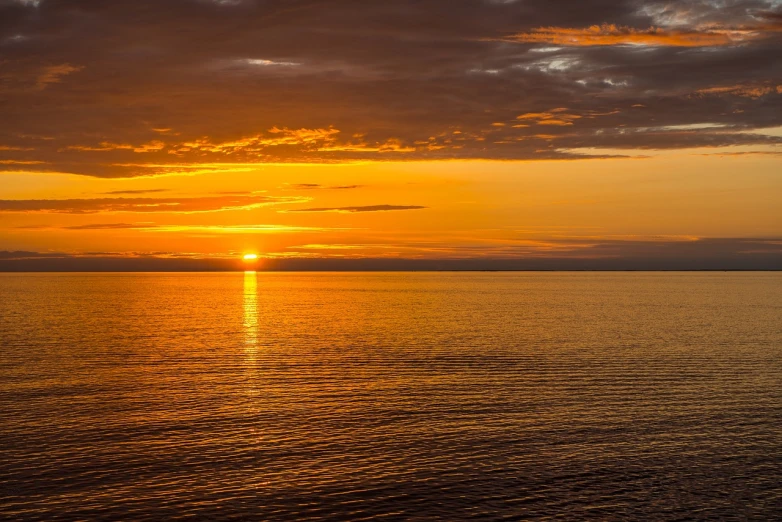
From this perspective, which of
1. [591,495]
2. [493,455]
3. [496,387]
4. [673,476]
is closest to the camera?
[591,495]

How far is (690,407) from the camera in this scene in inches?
1929

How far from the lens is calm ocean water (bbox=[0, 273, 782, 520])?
3098 cm

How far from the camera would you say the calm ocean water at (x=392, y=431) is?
1220 inches

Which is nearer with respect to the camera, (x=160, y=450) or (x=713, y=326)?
(x=160, y=450)

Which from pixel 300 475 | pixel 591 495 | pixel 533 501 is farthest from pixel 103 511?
pixel 591 495

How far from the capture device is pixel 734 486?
107 feet

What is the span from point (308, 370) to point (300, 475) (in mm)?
33404

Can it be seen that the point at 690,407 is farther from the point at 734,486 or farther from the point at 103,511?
the point at 103,511

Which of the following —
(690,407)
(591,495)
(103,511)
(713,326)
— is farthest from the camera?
(713,326)

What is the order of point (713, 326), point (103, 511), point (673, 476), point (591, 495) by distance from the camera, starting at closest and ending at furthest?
point (103, 511) < point (591, 495) < point (673, 476) < point (713, 326)

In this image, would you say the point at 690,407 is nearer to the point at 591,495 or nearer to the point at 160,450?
the point at 591,495

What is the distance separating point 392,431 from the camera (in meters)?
43.1

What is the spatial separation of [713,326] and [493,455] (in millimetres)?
88250

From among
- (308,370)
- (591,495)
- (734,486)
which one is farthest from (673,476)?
(308,370)
